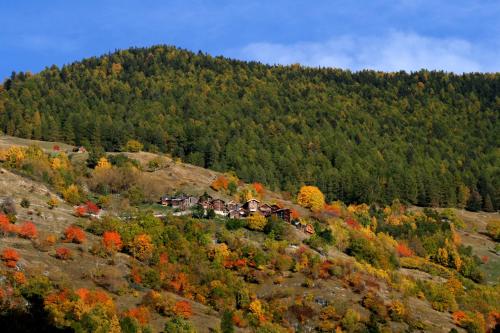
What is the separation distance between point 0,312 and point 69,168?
7166 centimetres

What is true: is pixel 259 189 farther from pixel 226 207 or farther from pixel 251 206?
pixel 226 207

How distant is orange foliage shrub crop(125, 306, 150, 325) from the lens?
78.7 m

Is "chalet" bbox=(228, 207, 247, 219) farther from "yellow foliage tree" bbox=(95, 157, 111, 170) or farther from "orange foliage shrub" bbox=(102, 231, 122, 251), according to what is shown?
"orange foliage shrub" bbox=(102, 231, 122, 251)

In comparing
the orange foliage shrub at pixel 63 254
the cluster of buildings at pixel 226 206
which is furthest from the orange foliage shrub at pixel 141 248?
the cluster of buildings at pixel 226 206

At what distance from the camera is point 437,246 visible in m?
150

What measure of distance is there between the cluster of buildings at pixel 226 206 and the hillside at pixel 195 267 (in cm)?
337

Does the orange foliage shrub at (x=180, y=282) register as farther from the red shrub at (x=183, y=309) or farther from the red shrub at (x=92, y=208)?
the red shrub at (x=92, y=208)

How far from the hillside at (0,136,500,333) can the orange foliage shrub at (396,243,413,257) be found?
743mm

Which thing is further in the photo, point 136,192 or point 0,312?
point 136,192

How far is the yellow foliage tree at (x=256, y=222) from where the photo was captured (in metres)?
122

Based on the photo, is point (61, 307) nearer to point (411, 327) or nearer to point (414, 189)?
point (411, 327)

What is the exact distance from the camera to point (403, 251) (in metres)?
144

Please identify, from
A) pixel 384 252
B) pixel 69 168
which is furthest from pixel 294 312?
pixel 69 168

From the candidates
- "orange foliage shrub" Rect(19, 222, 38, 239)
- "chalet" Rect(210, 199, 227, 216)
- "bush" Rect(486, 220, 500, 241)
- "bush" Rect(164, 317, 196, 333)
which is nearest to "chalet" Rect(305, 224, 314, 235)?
"chalet" Rect(210, 199, 227, 216)
